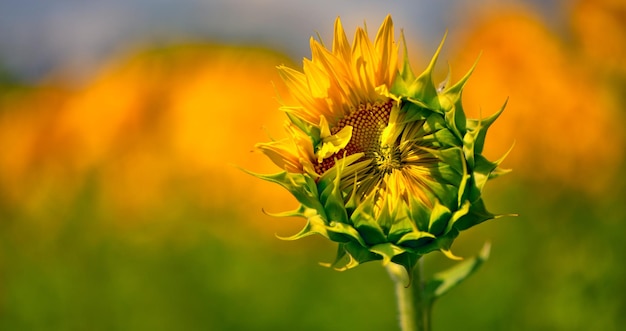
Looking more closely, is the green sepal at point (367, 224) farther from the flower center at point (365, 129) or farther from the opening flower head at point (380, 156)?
the flower center at point (365, 129)

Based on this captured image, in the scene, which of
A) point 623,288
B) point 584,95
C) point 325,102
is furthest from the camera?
point 584,95

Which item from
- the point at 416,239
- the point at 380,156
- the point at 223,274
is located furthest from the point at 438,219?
the point at 223,274

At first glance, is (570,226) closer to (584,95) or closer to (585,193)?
(585,193)

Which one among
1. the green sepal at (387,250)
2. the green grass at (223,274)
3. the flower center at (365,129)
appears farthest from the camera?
the green grass at (223,274)

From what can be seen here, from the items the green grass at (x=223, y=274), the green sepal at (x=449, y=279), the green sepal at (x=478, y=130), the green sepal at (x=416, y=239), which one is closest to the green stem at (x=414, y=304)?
the green sepal at (x=449, y=279)

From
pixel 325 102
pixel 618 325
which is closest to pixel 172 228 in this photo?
pixel 618 325

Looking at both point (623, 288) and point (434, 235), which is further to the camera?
point (623, 288)

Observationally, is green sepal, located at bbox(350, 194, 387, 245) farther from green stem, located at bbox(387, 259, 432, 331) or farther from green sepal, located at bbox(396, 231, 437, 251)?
green stem, located at bbox(387, 259, 432, 331)
